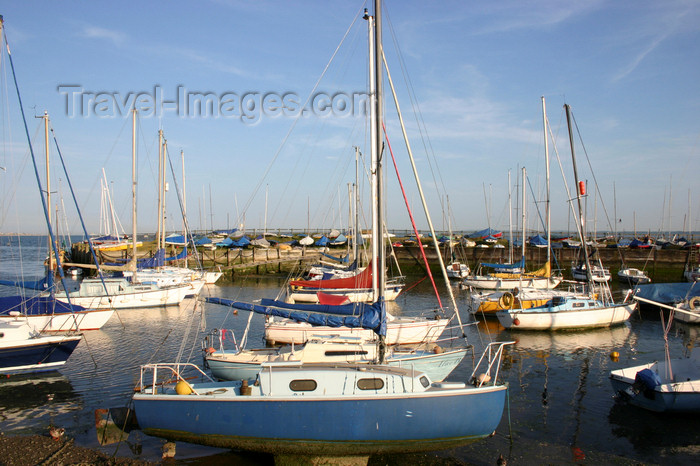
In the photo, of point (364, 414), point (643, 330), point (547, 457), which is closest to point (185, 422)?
point (364, 414)

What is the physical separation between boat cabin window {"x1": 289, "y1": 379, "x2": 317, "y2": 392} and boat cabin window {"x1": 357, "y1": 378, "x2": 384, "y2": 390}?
43.8 inches

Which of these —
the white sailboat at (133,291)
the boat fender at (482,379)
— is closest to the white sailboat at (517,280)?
the white sailboat at (133,291)

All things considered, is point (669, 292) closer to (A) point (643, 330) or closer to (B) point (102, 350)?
(A) point (643, 330)

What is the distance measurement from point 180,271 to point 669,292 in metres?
38.6

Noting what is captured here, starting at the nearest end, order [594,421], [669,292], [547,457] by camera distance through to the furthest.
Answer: [547,457], [594,421], [669,292]

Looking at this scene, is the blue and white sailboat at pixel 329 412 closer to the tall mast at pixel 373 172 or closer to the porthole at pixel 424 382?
the porthole at pixel 424 382

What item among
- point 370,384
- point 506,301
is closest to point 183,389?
point 370,384

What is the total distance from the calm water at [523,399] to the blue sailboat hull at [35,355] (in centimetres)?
59

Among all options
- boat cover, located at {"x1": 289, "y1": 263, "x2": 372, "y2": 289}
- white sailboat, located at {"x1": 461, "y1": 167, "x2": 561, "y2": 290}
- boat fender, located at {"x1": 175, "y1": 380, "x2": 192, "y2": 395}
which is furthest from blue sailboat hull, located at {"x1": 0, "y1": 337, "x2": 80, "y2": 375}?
white sailboat, located at {"x1": 461, "y1": 167, "x2": 561, "y2": 290}

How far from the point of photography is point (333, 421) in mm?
11430

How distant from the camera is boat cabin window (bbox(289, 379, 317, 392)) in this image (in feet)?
38.7

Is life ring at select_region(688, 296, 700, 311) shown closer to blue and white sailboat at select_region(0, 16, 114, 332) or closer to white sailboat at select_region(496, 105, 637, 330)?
white sailboat at select_region(496, 105, 637, 330)

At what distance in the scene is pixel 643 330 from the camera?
29359mm

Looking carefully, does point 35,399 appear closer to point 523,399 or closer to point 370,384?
point 370,384
